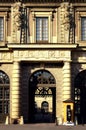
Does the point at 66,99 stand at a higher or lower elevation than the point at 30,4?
lower

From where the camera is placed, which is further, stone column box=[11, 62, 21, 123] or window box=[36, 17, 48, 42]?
window box=[36, 17, 48, 42]

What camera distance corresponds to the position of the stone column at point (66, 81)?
143 feet

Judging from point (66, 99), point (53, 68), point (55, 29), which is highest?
point (55, 29)

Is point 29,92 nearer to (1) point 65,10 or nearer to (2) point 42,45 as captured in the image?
(2) point 42,45

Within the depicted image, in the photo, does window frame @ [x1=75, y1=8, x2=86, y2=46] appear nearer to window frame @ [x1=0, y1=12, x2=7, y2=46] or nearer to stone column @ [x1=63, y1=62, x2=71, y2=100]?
stone column @ [x1=63, y1=62, x2=71, y2=100]

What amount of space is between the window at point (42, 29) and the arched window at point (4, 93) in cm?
472

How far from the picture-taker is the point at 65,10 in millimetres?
44844

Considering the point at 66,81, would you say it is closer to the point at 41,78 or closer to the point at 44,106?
the point at 41,78

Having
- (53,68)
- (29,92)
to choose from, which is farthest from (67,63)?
(29,92)

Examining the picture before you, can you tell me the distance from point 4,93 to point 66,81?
5.85 meters

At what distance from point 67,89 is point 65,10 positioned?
23.7 feet

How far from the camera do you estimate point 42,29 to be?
45594 millimetres

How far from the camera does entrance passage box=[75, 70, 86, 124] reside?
1773 inches

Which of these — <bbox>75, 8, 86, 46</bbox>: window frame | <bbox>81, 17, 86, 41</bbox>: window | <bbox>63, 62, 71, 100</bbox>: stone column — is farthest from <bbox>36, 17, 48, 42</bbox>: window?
<bbox>63, 62, 71, 100</bbox>: stone column
